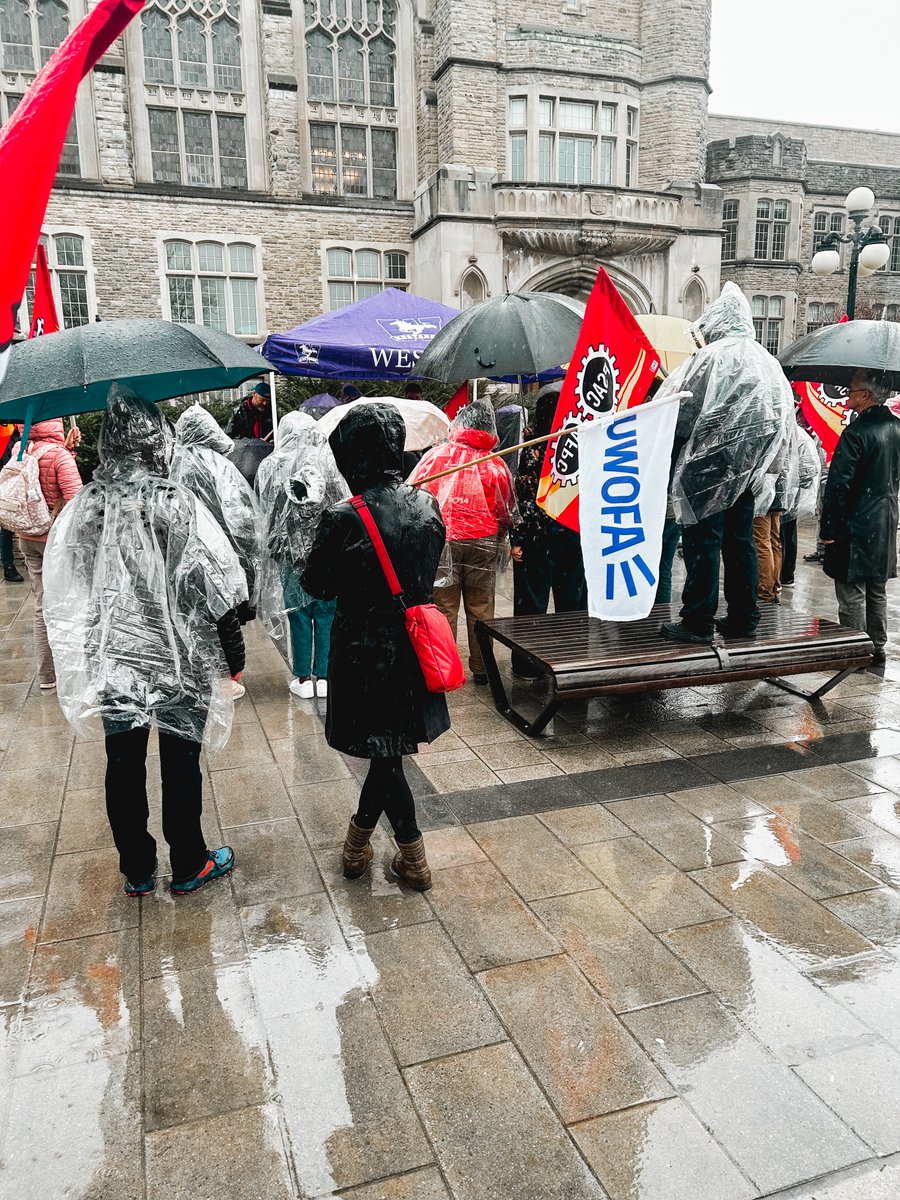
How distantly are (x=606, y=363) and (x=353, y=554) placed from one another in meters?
2.11

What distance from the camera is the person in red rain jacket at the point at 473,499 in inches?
212

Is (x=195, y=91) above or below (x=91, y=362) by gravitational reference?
Result: above

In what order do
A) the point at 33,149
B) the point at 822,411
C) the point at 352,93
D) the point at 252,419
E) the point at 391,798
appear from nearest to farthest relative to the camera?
the point at 33,149
the point at 391,798
the point at 822,411
the point at 252,419
the point at 352,93

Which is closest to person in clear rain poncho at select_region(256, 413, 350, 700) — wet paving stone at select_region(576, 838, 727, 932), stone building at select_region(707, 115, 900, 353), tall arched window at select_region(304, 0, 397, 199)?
wet paving stone at select_region(576, 838, 727, 932)

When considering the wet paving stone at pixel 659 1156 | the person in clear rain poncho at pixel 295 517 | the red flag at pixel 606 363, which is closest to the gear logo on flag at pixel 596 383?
the red flag at pixel 606 363

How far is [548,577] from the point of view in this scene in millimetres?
6012

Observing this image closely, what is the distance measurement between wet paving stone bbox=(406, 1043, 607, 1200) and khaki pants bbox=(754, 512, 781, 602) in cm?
620

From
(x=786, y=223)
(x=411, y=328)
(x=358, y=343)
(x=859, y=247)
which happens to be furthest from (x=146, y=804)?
(x=786, y=223)

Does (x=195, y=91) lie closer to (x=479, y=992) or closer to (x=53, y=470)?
(x=53, y=470)

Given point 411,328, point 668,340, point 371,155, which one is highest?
point 371,155

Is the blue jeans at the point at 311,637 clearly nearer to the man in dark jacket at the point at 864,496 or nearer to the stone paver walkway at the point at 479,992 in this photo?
the stone paver walkway at the point at 479,992

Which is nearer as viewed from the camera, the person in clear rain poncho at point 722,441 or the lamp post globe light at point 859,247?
the person in clear rain poncho at point 722,441

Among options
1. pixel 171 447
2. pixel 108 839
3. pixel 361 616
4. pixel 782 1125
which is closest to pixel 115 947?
pixel 108 839

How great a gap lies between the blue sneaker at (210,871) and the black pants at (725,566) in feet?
9.74
